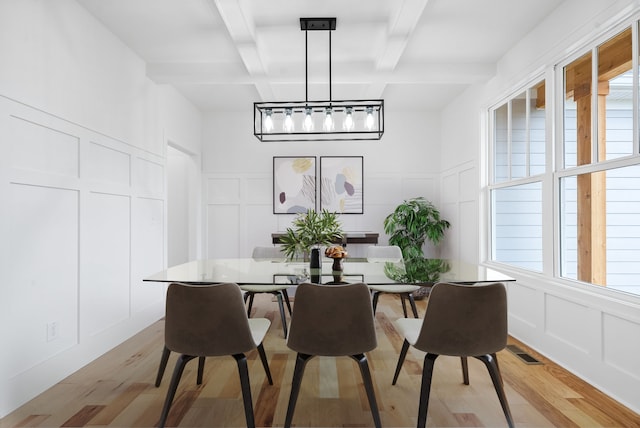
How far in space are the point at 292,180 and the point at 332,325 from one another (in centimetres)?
409

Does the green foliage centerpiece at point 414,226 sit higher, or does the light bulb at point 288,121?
the light bulb at point 288,121

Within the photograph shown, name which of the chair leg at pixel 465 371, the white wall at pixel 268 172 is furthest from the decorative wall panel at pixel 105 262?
the chair leg at pixel 465 371

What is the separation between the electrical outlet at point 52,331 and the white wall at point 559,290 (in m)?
3.54

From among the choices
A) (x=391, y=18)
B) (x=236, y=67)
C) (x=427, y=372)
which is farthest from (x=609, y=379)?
(x=236, y=67)

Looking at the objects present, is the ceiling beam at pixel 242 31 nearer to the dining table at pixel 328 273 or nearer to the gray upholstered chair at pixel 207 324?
the dining table at pixel 328 273

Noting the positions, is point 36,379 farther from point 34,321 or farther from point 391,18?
point 391,18

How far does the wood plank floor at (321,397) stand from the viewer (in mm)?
2055

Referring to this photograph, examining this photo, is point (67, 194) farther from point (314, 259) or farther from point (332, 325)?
point (332, 325)

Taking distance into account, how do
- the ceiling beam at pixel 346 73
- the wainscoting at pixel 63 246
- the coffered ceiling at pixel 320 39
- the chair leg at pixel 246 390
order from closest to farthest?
the chair leg at pixel 246 390
the wainscoting at pixel 63 246
the coffered ceiling at pixel 320 39
the ceiling beam at pixel 346 73

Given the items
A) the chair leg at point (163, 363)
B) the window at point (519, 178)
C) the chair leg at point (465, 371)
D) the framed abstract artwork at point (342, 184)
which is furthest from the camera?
the framed abstract artwork at point (342, 184)

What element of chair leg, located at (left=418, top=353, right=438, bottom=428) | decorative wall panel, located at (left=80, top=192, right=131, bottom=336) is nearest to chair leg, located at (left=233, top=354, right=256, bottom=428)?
chair leg, located at (left=418, top=353, right=438, bottom=428)

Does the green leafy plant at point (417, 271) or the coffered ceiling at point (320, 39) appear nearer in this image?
the green leafy plant at point (417, 271)

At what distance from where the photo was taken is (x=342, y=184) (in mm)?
5773

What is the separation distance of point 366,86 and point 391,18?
144 cm
